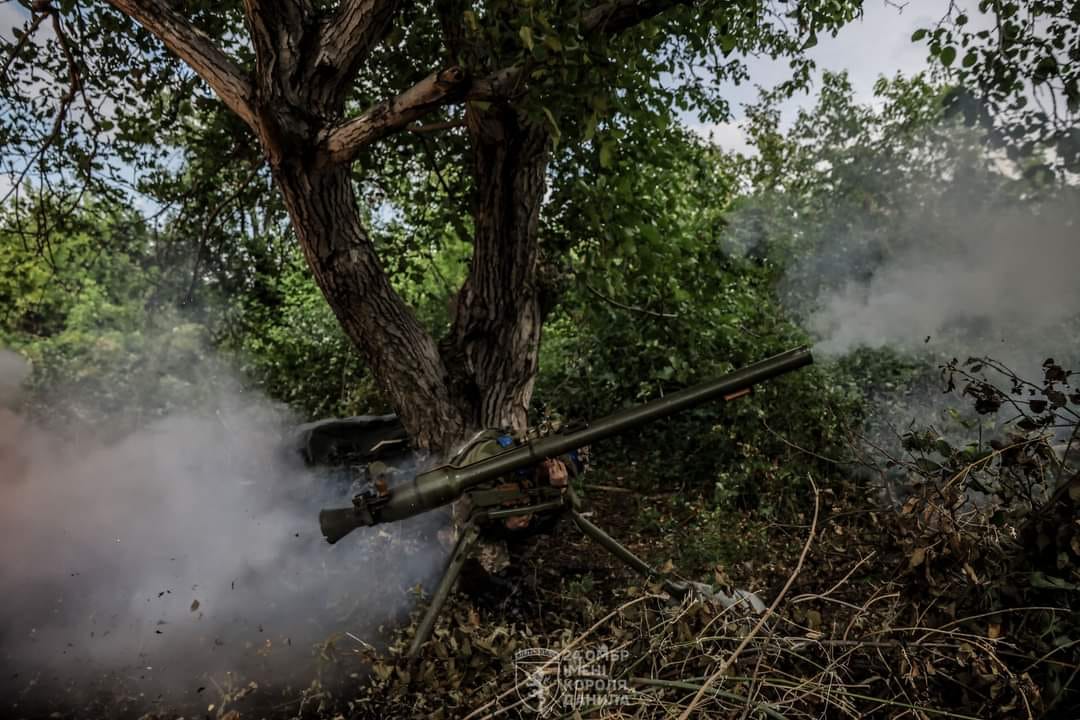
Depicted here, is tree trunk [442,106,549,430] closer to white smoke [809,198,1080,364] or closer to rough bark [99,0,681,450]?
rough bark [99,0,681,450]

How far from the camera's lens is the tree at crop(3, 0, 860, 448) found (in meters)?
3.19

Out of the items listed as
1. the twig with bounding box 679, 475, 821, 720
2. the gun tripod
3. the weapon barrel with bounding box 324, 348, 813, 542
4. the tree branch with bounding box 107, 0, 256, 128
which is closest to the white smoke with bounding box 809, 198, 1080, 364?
the weapon barrel with bounding box 324, 348, 813, 542

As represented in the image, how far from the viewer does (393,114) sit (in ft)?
11.5

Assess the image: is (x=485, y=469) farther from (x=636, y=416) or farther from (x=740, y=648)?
(x=740, y=648)

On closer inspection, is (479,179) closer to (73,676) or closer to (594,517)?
(594,517)

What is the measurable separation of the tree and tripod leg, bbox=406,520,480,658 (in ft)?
4.07

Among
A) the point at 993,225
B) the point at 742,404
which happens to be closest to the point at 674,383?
the point at 742,404

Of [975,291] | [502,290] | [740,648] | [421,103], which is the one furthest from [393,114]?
[975,291]

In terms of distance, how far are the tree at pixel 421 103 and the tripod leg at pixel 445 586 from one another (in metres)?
1.24

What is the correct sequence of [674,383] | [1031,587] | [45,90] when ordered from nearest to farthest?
[1031,587] → [45,90] → [674,383]

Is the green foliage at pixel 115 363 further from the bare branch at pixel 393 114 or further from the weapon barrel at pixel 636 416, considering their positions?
the weapon barrel at pixel 636 416

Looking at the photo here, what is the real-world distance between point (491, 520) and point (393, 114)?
→ 2215mm

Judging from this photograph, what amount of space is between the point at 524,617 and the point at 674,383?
3.48 m

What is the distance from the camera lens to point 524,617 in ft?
13.7
